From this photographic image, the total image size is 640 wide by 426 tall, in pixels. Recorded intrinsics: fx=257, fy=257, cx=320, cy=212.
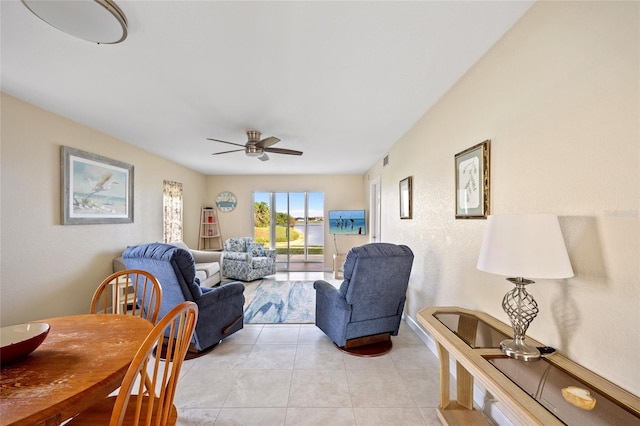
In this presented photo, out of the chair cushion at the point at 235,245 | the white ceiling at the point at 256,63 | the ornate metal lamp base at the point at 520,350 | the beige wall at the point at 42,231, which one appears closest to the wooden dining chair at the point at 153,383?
the ornate metal lamp base at the point at 520,350

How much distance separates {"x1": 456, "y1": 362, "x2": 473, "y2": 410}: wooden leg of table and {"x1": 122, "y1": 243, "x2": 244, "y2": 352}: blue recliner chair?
6.93 feet

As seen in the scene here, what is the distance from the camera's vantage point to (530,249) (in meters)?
1.09

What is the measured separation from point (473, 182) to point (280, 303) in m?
3.16

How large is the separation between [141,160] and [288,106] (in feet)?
10.3

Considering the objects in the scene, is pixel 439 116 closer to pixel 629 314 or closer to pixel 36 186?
pixel 629 314

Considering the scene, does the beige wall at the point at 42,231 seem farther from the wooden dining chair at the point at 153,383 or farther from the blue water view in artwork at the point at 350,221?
the blue water view in artwork at the point at 350,221

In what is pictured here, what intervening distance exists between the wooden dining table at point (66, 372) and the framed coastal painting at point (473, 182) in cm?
217

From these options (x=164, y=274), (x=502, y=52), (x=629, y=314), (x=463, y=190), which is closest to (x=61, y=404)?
(x=164, y=274)

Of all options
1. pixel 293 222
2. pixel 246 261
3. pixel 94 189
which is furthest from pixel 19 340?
pixel 293 222

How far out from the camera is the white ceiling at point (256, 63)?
4.70 feet

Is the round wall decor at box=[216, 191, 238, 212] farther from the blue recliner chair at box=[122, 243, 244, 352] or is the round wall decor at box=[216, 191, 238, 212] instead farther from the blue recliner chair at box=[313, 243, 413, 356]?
the blue recliner chair at box=[313, 243, 413, 356]

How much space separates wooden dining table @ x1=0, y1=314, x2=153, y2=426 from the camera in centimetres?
77

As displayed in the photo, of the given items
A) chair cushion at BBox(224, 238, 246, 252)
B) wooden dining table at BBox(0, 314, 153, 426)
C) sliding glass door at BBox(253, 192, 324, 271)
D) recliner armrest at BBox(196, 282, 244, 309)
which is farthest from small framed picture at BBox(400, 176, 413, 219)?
chair cushion at BBox(224, 238, 246, 252)

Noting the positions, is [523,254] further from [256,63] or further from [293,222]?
[293,222]
